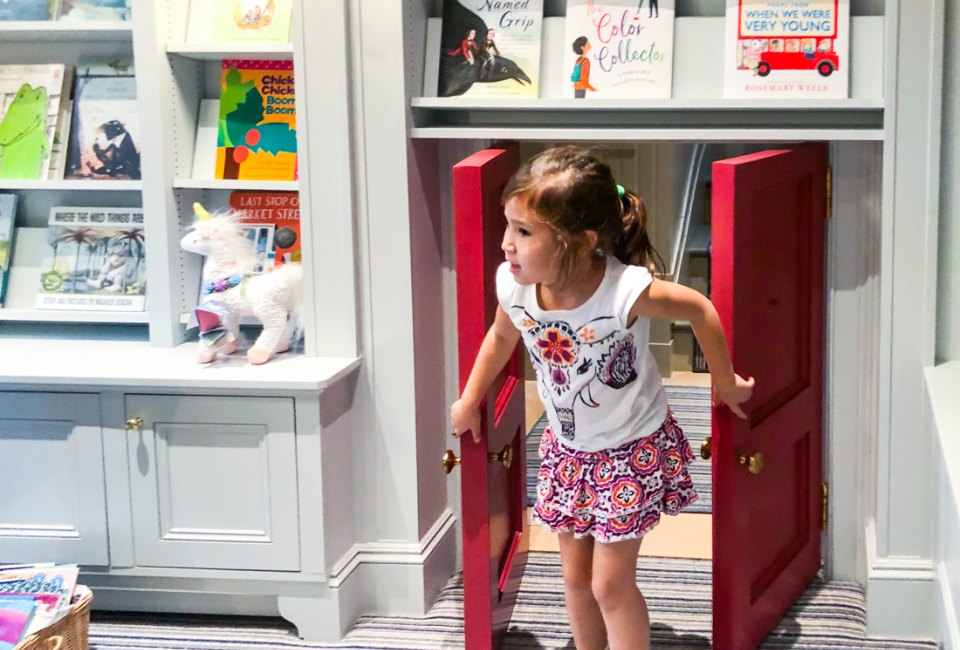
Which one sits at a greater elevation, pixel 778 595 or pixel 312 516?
pixel 312 516

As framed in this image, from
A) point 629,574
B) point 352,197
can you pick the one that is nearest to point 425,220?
point 352,197

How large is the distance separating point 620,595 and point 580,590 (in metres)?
0.12

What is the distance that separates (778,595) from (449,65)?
1441mm

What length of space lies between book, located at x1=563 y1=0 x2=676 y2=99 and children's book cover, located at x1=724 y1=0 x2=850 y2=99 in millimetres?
142

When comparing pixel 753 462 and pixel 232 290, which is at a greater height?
pixel 232 290

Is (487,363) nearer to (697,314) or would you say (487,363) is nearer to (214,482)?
(697,314)

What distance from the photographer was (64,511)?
2.69 meters

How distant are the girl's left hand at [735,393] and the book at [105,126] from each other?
164 centimetres

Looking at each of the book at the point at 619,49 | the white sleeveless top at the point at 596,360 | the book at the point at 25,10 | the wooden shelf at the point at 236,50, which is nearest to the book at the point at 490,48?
the book at the point at 619,49

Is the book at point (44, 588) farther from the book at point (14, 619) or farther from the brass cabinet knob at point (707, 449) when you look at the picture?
the brass cabinet knob at point (707, 449)

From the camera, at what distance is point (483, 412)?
229 cm

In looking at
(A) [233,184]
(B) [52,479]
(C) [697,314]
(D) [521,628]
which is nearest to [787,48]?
(C) [697,314]

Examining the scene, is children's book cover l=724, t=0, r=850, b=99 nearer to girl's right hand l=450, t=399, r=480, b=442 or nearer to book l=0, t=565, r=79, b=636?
girl's right hand l=450, t=399, r=480, b=442

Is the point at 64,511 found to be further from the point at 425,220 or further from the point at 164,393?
the point at 425,220
